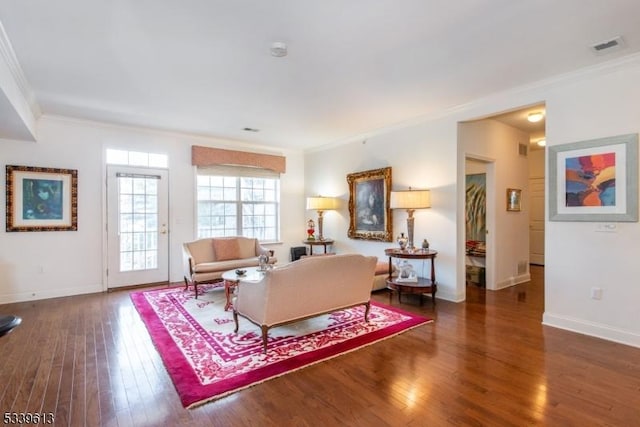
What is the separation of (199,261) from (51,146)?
272 centimetres

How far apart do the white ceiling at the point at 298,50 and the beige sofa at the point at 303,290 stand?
1895 mm

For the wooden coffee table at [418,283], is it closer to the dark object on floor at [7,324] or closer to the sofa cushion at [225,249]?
the sofa cushion at [225,249]

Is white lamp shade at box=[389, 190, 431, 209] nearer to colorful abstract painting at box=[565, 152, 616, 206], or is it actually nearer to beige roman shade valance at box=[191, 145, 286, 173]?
colorful abstract painting at box=[565, 152, 616, 206]

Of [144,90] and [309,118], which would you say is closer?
[144,90]

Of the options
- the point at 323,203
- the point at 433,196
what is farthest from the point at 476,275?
the point at 323,203

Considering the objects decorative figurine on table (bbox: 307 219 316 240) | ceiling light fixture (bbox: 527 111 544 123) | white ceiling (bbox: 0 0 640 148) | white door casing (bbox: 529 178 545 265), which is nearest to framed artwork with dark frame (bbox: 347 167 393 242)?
decorative figurine on table (bbox: 307 219 316 240)

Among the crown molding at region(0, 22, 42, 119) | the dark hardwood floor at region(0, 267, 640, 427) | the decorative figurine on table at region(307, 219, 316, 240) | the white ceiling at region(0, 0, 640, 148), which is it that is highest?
the white ceiling at region(0, 0, 640, 148)

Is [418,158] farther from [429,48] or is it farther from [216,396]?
[216,396]

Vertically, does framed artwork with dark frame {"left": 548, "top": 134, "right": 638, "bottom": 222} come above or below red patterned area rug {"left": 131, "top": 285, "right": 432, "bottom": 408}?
above

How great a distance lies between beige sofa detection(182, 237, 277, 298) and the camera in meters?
4.65

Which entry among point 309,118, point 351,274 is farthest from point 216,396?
point 309,118

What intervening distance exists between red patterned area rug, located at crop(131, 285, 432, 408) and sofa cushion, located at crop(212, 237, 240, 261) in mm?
984

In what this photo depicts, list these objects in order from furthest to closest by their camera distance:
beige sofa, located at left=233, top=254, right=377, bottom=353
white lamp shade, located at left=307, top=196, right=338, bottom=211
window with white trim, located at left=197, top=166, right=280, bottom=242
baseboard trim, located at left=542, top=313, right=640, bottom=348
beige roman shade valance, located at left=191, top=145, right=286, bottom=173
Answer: white lamp shade, located at left=307, top=196, right=338, bottom=211 → window with white trim, located at left=197, top=166, right=280, bottom=242 → beige roman shade valance, located at left=191, top=145, right=286, bottom=173 → baseboard trim, located at left=542, top=313, right=640, bottom=348 → beige sofa, located at left=233, top=254, right=377, bottom=353

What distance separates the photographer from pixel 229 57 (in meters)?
2.92
